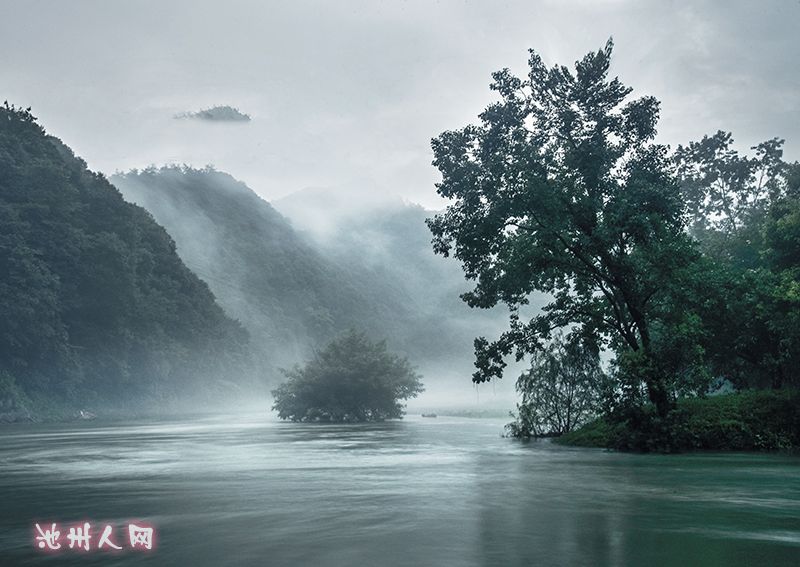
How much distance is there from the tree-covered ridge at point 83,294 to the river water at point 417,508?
61143 mm

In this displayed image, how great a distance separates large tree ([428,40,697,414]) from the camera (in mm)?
28062

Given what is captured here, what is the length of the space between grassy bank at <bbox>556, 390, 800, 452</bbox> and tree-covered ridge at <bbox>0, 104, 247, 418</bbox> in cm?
6973

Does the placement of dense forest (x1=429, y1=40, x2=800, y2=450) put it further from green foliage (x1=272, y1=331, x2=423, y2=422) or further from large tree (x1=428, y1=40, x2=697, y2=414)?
green foliage (x1=272, y1=331, x2=423, y2=422)

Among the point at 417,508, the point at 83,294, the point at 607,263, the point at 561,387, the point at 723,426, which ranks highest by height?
the point at 83,294

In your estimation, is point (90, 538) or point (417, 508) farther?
point (417, 508)

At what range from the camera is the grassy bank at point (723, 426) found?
27156 mm

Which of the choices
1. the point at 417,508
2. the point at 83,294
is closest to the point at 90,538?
the point at 417,508

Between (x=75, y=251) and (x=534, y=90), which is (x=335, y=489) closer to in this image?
(x=534, y=90)

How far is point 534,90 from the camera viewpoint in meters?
32.1

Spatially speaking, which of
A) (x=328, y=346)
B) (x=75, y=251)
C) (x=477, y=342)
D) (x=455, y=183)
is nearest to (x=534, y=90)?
(x=455, y=183)

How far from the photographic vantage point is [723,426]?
27.8m

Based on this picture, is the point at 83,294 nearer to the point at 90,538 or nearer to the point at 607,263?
the point at 607,263

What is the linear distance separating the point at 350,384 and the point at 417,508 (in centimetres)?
4957

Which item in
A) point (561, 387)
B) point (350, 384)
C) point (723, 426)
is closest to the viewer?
point (723, 426)
